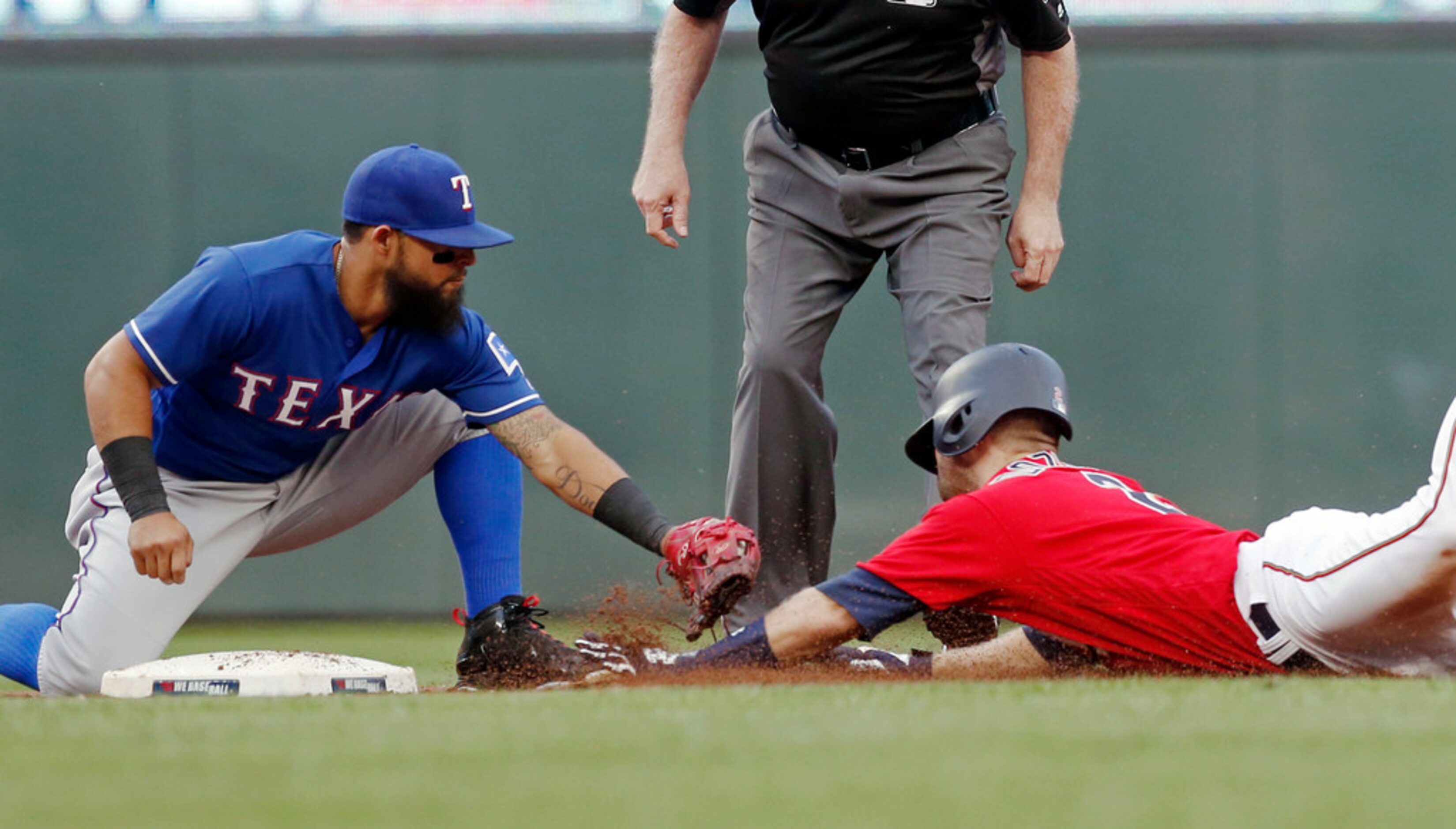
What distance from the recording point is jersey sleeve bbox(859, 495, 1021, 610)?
10.8 feet

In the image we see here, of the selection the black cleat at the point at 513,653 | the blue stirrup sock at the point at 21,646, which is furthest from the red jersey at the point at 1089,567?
the blue stirrup sock at the point at 21,646

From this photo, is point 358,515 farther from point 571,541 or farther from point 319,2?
point 319,2

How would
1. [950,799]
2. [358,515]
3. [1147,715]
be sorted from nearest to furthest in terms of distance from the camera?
[950,799], [1147,715], [358,515]

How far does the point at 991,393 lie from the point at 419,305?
1430 millimetres

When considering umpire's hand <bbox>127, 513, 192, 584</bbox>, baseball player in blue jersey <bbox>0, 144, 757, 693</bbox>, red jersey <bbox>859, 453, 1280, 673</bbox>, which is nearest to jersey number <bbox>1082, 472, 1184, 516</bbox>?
red jersey <bbox>859, 453, 1280, 673</bbox>

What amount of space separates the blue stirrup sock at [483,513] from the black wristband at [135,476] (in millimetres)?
788

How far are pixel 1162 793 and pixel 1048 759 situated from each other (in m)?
0.26

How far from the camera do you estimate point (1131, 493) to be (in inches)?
135

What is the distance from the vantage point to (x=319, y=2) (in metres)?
7.45

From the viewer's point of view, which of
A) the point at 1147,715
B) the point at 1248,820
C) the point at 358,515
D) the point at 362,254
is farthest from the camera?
the point at 358,515

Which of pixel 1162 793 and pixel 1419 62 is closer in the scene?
pixel 1162 793

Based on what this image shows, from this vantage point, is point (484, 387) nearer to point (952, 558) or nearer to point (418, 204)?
point (418, 204)

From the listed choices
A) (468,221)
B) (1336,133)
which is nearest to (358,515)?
(468,221)

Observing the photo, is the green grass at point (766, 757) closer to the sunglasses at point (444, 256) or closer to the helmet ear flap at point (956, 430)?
the helmet ear flap at point (956, 430)
